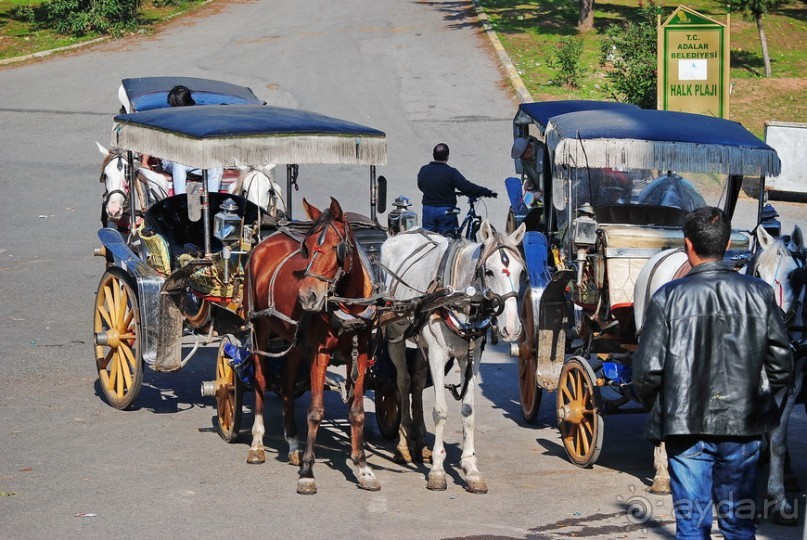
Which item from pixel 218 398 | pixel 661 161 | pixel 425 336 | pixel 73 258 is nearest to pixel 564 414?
pixel 425 336

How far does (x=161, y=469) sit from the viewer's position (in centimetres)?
850

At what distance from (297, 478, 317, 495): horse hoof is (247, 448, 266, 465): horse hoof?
2.96 ft

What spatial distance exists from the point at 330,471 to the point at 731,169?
400 centimetres

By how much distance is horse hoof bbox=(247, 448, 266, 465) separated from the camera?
8.78m

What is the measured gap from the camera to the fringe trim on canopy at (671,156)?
29.8 feet

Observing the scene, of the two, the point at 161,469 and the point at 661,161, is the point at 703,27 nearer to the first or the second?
the point at 661,161

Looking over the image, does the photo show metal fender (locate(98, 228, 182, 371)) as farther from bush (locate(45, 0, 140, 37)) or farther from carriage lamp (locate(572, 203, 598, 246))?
bush (locate(45, 0, 140, 37))

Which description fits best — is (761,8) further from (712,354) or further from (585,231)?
(712,354)

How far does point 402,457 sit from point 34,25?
28.9 metres

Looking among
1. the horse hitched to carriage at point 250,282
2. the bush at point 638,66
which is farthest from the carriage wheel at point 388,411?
the bush at point 638,66

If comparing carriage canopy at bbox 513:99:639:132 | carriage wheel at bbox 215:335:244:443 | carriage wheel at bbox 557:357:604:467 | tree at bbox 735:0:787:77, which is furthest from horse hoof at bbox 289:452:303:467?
tree at bbox 735:0:787:77

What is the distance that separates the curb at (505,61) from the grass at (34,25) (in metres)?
9.92

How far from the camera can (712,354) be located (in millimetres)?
5266

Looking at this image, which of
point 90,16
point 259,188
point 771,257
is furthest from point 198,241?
point 90,16
